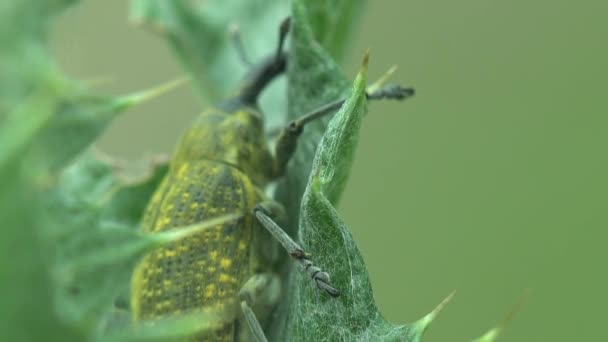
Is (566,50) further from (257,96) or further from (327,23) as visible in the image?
(327,23)

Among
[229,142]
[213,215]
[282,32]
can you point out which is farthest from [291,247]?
[282,32]

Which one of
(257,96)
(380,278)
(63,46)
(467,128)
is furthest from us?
(467,128)

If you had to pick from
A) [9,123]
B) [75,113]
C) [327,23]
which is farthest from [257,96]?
[9,123]

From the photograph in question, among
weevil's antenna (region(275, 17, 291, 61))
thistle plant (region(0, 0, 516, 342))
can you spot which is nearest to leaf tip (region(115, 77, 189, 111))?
thistle plant (region(0, 0, 516, 342))

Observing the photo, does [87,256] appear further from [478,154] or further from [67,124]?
[478,154]

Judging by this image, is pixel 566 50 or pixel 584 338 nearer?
pixel 584 338

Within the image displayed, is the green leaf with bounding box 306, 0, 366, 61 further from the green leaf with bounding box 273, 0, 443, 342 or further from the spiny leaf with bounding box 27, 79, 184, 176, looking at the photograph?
the spiny leaf with bounding box 27, 79, 184, 176
